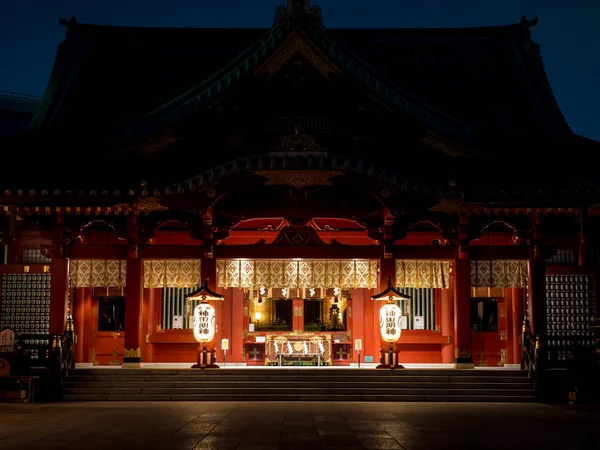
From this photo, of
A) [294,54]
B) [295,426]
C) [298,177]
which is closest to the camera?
[295,426]

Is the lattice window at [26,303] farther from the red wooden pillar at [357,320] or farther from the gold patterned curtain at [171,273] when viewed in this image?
the red wooden pillar at [357,320]

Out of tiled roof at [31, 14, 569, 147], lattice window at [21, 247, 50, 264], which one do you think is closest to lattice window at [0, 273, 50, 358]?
lattice window at [21, 247, 50, 264]

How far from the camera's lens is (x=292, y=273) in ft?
70.9

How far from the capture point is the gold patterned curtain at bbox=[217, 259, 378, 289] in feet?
70.7

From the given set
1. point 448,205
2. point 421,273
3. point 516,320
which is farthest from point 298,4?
point 516,320

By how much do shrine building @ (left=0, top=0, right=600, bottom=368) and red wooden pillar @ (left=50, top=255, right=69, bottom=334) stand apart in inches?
2.0

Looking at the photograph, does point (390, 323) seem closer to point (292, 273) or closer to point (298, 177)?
point (292, 273)

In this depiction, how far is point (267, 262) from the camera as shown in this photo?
21.6m

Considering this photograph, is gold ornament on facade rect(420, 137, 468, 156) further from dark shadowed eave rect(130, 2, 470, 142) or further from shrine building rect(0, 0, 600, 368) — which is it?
dark shadowed eave rect(130, 2, 470, 142)

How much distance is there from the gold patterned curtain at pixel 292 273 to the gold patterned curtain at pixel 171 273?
74cm

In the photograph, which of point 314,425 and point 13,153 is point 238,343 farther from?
point 314,425

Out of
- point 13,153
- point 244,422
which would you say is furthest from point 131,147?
point 244,422

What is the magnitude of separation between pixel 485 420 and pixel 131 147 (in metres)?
12.3

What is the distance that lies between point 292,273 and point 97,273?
5498 millimetres
